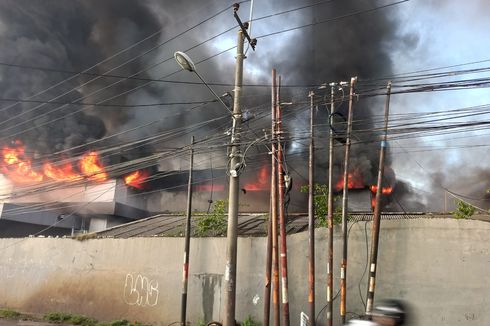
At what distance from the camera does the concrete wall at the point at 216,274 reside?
9227mm

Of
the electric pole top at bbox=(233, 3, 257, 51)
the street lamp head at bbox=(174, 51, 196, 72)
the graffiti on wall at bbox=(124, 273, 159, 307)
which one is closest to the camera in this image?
the street lamp head at bbox=(174, 51, 196, 72)

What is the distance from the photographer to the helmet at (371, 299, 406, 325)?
3.74m

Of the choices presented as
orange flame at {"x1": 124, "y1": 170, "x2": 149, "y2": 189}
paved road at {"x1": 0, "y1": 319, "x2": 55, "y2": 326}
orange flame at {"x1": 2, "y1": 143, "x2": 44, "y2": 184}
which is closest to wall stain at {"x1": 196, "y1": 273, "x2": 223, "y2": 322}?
paved road at {"x1": 0, "y1": 319, "x2": 55, "y2": 326}

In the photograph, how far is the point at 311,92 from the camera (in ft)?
36.7

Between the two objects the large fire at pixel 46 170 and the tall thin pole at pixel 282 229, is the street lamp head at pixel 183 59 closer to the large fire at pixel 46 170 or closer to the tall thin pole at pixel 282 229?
the tall thin pole at pixel 282 229

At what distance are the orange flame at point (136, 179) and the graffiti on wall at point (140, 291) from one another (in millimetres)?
20859

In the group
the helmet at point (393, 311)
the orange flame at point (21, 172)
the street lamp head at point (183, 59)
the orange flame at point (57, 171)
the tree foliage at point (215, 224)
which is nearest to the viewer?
the helmet at point (393, 311)

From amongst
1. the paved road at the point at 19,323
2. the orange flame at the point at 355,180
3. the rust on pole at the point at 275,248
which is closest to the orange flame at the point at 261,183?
the orange flame at the point at 355,180

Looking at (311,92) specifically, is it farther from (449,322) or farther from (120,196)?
(120,196)

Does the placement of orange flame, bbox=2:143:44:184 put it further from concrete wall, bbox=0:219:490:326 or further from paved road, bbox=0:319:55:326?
paved road, bbox=0:319:55:326

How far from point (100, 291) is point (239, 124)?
26.8 feet

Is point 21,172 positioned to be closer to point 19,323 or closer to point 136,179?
point 136,179

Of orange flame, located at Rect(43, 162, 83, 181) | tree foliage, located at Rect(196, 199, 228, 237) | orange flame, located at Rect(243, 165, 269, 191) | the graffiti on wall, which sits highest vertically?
orange flame, located at Rect(43, 162, 83, 181)

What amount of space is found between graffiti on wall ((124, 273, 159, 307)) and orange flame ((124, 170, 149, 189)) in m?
20.9
